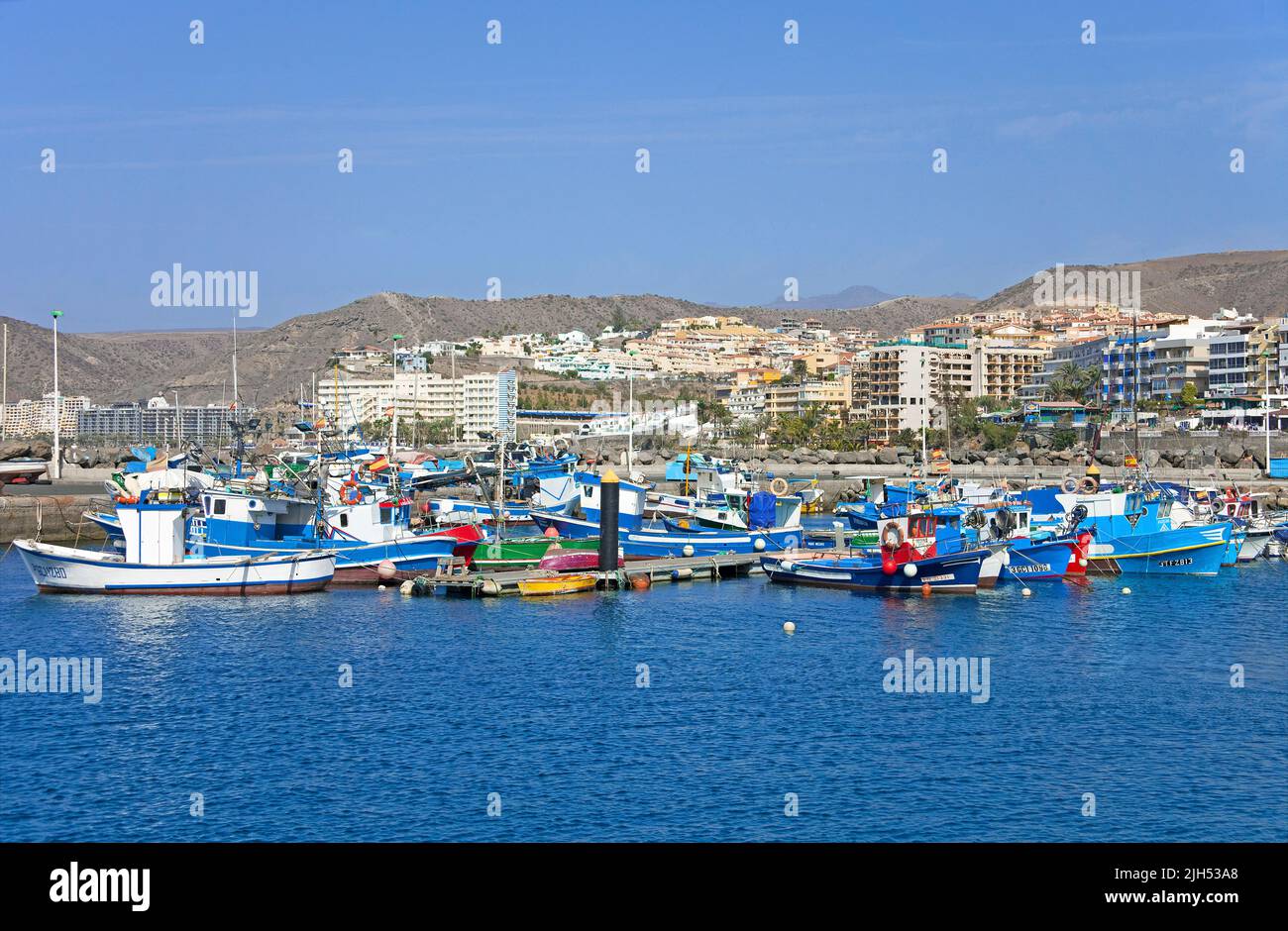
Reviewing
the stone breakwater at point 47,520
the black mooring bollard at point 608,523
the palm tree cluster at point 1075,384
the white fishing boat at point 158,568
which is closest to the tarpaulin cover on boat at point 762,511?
the black mooring bollard at point 608,523

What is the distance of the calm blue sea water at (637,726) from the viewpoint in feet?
51.6

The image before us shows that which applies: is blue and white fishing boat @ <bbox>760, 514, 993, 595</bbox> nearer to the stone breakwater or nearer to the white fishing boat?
the white fishing boat

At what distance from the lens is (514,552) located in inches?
1540

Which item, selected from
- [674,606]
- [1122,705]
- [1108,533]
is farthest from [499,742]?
[1108,533]

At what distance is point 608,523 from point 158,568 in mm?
11975

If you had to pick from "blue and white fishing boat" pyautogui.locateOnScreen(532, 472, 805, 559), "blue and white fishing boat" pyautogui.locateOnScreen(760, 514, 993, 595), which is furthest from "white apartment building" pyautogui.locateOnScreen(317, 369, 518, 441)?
"blue and white fishing boat" pyautogui.locateOnScreen(760, 514, 993, 595)

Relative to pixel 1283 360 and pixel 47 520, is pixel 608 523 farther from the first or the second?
pixel 1283 360

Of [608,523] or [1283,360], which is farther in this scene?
[1283,360]

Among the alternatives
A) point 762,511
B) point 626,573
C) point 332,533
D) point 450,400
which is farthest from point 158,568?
point 450,400

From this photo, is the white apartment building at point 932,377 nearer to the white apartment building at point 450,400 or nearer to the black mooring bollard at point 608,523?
the white apartment building at point 450,400

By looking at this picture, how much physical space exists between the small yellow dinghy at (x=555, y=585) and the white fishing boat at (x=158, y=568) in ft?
17.6
